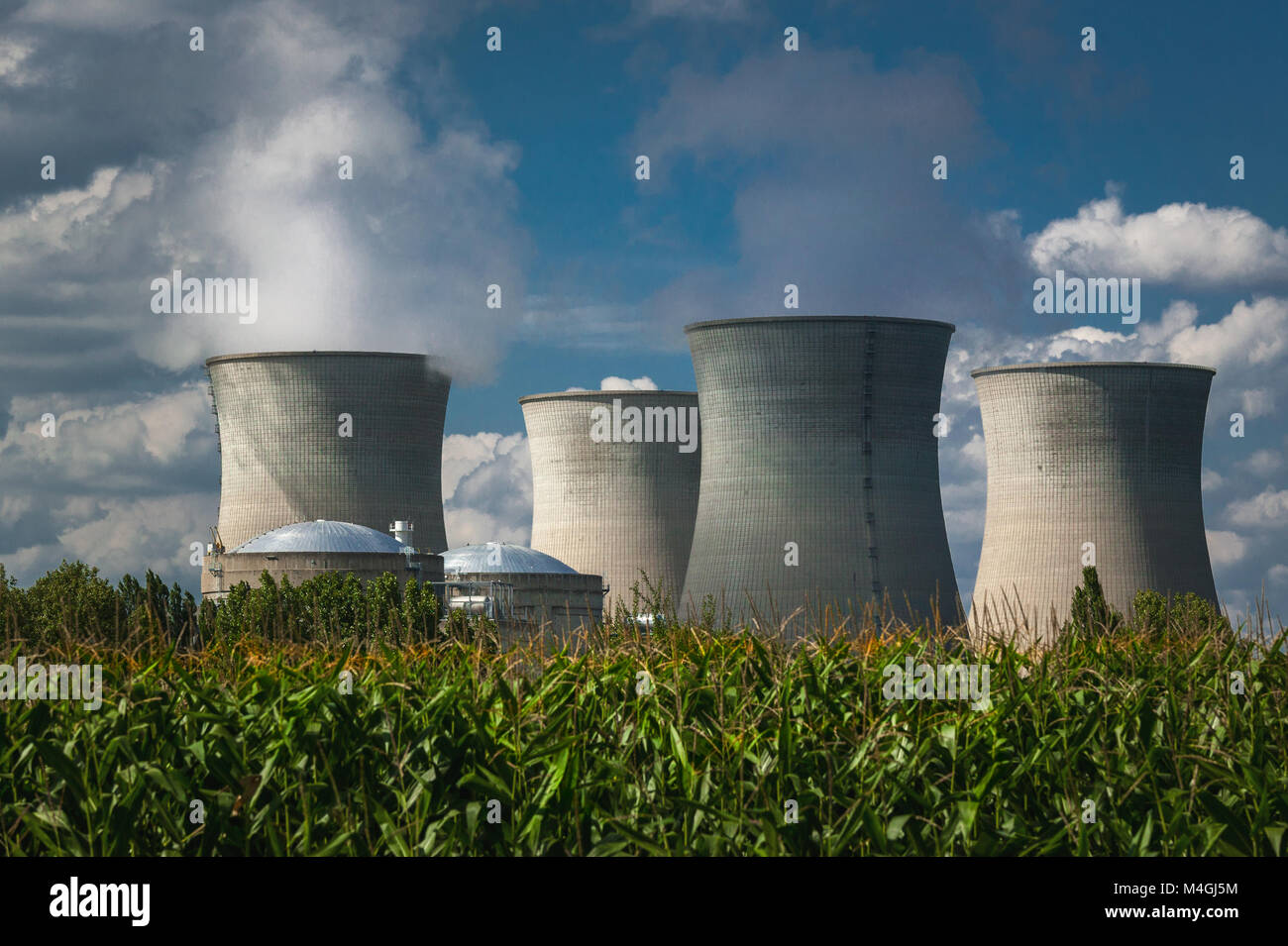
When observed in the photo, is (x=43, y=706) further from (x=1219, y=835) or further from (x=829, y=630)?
(x=1219, y=835)

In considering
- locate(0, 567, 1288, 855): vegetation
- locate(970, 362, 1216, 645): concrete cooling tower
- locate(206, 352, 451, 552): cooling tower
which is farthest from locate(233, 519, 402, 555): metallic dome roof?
locate(0, 567, 1288, 855): vegetation

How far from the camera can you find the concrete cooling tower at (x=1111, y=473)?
137 ft

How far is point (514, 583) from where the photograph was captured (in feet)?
141

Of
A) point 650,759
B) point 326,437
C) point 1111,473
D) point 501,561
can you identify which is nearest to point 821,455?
point 1111,473

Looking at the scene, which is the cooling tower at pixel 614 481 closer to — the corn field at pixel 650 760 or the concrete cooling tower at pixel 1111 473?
the concrete cooling tower at pixel 1111 473

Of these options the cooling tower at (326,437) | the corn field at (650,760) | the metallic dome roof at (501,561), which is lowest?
the corn field at (650,760)

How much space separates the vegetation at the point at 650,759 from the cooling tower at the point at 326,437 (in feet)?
113

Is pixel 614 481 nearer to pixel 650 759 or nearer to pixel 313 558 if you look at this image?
pixel 313 558

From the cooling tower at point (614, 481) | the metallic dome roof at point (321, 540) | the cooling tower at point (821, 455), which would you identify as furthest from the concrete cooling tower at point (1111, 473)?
the metallic dome roof at point (321, 540)

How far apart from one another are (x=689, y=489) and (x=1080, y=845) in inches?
1813

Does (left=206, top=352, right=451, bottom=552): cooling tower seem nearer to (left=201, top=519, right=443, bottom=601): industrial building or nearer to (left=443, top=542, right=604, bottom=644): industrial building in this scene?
(left=443, top=542, right=604, bottom=644): industrial building
